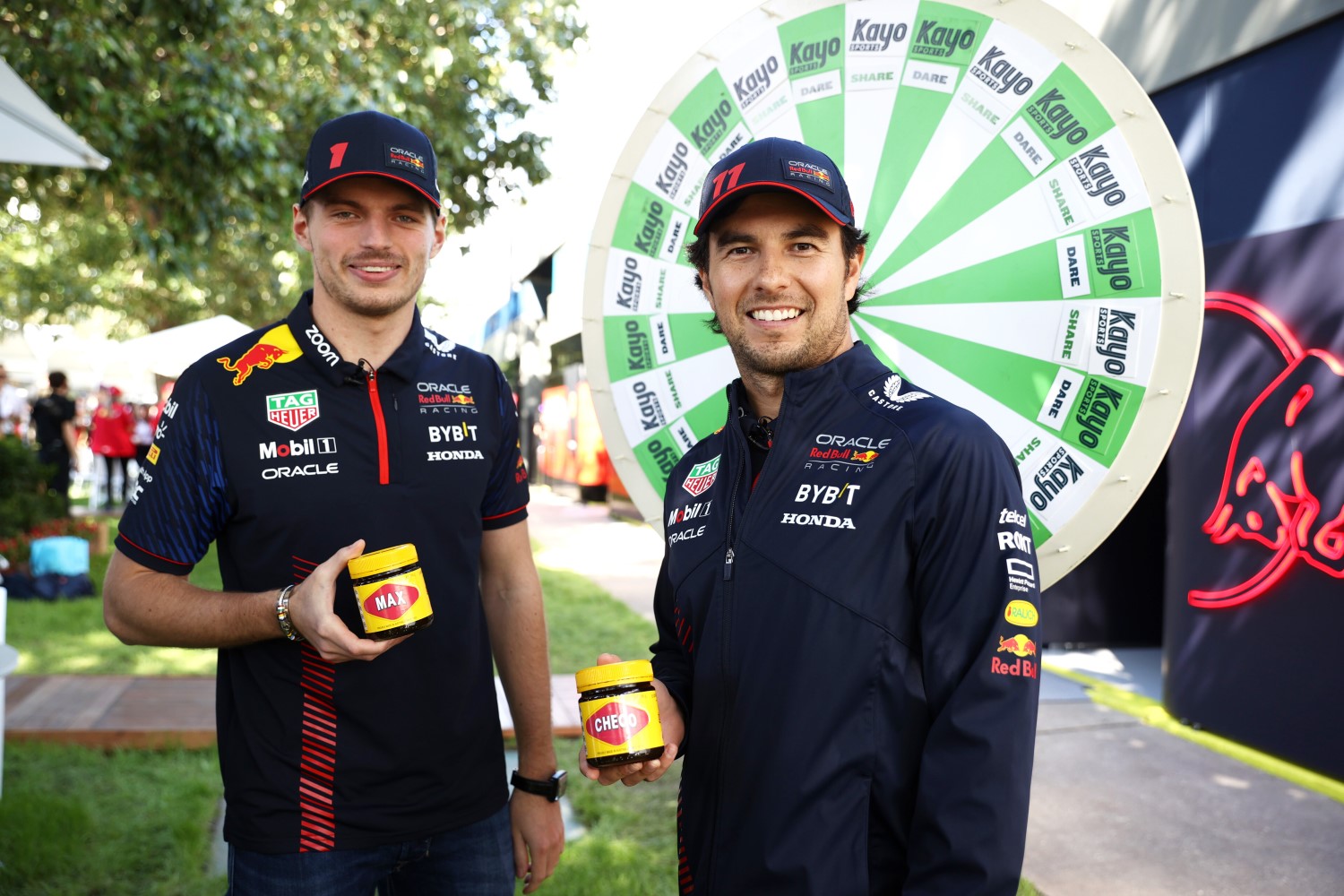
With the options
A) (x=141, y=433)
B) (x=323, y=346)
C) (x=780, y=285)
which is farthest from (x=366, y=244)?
(x=141, y=433)

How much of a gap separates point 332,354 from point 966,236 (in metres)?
1.49

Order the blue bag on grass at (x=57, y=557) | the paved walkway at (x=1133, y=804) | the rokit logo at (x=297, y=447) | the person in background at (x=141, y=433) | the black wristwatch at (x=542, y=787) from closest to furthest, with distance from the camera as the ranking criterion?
the rokit logo at (x=297, y=447) < the black wristwatch at (x=542, y=787) < the paved walkway at (x=1133, y=804) < the blue bag on grass at (x=57, y=557) < the person in background at (x=141, y=433)

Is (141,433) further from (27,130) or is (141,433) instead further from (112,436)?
(27,130)

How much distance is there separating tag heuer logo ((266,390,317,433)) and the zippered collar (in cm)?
7

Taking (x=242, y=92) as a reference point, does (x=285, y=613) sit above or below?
below

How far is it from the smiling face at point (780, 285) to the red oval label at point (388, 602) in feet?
2.49

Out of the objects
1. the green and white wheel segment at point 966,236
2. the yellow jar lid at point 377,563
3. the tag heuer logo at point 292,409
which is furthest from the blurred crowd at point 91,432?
the yellow jar lid at point 377,563

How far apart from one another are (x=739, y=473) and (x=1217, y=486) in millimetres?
4750

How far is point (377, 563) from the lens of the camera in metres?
1.77

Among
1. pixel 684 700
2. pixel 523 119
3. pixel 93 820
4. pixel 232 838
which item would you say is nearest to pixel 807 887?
pixel 684 700

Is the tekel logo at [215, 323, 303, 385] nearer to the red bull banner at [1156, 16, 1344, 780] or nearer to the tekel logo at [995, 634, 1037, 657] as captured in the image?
the tekel logo at [995, 634, 1037, 657]

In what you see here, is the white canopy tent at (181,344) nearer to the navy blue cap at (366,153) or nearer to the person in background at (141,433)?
the person in background at (141,433)

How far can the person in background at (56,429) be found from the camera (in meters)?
13.5

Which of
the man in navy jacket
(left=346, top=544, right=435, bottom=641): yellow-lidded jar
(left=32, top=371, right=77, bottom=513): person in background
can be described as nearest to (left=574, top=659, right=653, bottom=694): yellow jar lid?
the man in navy jacket
